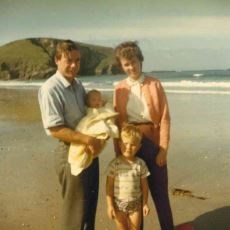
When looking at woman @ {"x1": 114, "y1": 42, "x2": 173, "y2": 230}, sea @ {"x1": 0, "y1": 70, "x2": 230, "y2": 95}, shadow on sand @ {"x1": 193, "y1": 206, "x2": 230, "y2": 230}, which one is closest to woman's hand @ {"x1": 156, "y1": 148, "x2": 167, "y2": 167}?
woman @ {"x1": 114, "y1": 42, "x2": 173, "y2": 230}

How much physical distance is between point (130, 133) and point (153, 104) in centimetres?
19

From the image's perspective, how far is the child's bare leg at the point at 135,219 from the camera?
212 cm

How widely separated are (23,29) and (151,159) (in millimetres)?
4647

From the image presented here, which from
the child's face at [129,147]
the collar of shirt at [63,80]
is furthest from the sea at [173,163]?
the collar of shirt at [63,80]

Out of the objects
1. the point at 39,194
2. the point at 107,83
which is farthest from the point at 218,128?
the point at 107,83

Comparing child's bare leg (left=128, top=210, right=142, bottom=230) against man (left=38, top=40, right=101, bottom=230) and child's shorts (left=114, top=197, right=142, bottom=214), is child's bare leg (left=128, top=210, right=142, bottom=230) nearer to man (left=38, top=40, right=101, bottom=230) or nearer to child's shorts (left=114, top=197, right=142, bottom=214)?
child's shorts (left=114, top=197, right=142, bottom=214)

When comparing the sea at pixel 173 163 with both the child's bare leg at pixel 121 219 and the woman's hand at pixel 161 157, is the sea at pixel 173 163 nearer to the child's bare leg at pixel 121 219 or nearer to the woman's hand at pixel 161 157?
the child's bare leg at pixel 121 219

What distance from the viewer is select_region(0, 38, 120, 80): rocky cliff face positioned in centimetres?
1070

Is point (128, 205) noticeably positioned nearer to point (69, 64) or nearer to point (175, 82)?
point (69, 64)

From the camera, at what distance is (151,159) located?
2.16 metres

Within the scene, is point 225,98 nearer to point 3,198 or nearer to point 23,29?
point 23,29

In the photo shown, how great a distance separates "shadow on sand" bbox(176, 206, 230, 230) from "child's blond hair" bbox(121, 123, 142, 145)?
801 millimetres

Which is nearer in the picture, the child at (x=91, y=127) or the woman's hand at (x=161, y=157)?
the child at (x=91, y=127)

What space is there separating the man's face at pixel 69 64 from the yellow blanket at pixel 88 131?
0.57 feet
